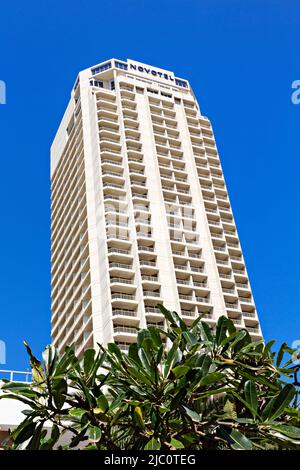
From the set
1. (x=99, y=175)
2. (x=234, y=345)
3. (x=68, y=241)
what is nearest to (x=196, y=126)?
(x=99, y=175)

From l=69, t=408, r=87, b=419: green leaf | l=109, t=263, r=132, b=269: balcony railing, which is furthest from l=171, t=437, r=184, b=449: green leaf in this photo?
l=109, t=263, r=132, b=269: balcony railing

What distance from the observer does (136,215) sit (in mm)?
57781

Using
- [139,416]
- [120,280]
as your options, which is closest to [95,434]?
[139,416]

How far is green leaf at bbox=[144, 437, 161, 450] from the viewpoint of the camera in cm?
544

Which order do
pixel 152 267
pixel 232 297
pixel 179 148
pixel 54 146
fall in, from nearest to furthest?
1. pixel 152 267
2. pixel 232 297
3. pixel 179 148
4. pixel 54 146

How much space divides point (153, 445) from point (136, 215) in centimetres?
5254

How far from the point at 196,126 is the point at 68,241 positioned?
25.9 metres

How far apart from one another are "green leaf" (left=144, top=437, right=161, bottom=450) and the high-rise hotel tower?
41.7 m

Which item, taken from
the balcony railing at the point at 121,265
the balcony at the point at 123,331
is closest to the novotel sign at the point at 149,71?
the balcony railing at the point at 121,265

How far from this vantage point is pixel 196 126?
242 feet

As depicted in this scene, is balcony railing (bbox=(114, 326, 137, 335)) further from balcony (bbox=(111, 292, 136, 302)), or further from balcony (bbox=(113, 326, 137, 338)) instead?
balcony (bbox=(111, 292, 136, 302))

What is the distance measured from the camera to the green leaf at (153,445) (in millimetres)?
5438

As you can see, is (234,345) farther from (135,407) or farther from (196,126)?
(196,126)

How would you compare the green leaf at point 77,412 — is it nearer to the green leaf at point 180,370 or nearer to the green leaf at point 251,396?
the green leaf at point 180,370
